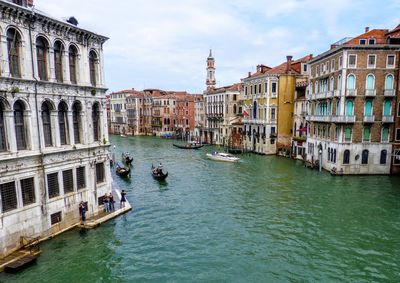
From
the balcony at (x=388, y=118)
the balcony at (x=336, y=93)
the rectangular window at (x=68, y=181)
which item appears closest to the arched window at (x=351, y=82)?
the balcony at (x=336, y=93)

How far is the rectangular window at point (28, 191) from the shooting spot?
41.8 ft

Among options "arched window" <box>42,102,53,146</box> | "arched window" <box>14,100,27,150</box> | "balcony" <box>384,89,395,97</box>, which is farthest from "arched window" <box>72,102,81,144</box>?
"balcony" <box>384,89,395,97</box>

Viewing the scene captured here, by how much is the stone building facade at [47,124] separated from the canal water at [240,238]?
1.63m

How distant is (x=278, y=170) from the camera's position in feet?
102

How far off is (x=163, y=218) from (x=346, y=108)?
19.6m

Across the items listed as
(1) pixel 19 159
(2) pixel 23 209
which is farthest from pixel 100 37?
(2) pixel 23 209

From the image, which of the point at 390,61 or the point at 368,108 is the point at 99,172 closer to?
the point at 368,108

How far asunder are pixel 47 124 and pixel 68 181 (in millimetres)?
2885

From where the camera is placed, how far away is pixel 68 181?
14.9 metres

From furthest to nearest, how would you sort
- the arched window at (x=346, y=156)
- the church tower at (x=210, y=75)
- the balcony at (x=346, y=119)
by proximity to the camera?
the church tower at (x=210, y=75) < the arched window at (x=346, y=156) < the balcony at (x=346, y=119)

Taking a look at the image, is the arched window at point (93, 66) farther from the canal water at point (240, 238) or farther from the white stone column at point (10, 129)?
the canal water at point (240, 238)

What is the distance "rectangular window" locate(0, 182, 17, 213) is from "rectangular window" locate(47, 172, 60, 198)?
5.40 ft

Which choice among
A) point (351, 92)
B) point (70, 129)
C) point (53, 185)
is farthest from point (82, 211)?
point (351, 92)

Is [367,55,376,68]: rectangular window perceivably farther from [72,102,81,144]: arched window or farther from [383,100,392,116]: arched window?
[72,102,81,144]: arched window
